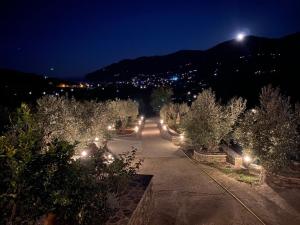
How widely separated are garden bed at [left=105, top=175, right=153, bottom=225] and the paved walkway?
951mm

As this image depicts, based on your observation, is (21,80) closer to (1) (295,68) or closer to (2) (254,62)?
(2) (254,62)

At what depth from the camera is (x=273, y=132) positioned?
1489cm

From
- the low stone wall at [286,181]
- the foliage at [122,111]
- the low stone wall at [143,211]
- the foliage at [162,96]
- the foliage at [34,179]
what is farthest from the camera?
the foliage at [162,96]

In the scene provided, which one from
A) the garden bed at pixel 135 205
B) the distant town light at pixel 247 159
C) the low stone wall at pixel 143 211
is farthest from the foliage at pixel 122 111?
the low stone wall at pixel 143 211

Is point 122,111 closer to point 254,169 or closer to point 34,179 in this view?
point 254,169

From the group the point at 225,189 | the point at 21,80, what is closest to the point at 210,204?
the point at 225,189

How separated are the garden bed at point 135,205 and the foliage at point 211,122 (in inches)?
396

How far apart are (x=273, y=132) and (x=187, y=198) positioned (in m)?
5.15

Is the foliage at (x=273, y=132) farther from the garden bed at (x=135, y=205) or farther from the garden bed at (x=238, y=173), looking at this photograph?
the garden bed at (x=135, y=205)

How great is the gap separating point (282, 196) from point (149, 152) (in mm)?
12959

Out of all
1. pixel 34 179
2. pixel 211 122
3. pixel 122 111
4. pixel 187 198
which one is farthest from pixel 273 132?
pixel 122 111

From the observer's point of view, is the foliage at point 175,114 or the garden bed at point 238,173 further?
the foliage at point 175,114

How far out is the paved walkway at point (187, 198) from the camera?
38.5 feet

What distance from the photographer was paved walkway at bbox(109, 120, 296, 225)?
11.7 m
